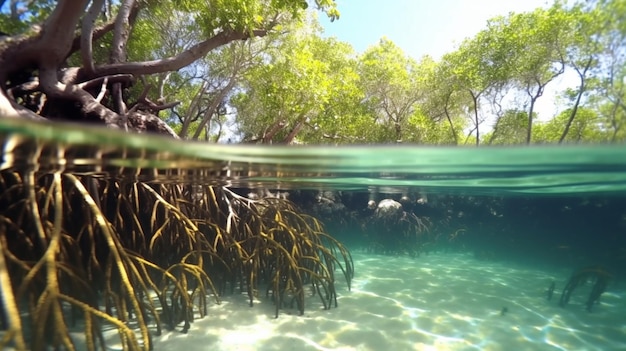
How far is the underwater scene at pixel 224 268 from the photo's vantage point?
12.0 feet

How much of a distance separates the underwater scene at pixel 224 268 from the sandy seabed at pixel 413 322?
0.10 feet

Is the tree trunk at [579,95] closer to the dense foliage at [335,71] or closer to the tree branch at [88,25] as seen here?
the dense foliage at [335,71]

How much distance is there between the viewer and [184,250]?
5992mm

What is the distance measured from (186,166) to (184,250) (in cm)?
165

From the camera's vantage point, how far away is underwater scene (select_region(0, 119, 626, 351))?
12.0ft

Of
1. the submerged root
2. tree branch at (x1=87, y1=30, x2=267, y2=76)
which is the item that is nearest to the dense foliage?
tree branch at (x1=87, y1=30, x2=267, y2=76)

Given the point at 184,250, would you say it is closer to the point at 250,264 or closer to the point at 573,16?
the point at 250,264

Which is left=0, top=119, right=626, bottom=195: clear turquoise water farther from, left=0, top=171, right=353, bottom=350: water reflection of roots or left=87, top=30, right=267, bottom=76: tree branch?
left=87, top=30, right=267, bottom=76: tree branch

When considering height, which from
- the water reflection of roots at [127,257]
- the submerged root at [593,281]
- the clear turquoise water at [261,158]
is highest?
the clear turquoise water at [261,158]

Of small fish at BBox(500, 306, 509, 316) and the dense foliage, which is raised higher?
the dense foliage

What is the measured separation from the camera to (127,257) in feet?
13.2

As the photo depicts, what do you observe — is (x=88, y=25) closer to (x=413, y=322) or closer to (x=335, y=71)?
(x=413, y=322)

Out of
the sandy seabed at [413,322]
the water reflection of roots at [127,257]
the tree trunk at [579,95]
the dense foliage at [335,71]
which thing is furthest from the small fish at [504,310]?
the tree trunk at [579,95]

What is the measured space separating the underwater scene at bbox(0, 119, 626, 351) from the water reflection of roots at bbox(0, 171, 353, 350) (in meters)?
0.03
